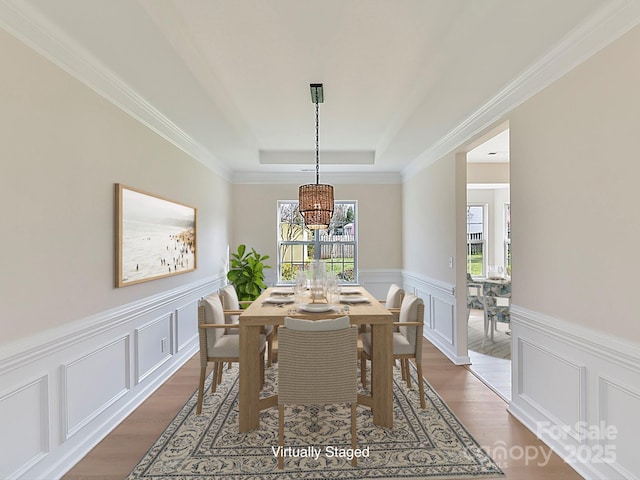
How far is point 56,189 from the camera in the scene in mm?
2094

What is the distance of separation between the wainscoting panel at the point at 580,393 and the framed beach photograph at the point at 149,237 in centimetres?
313

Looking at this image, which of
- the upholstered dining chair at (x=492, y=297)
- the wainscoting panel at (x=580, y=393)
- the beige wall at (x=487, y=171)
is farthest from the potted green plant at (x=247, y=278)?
the beige wall at (x=487, y=171)

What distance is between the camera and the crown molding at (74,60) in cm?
177

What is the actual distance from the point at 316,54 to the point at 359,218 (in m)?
3.87

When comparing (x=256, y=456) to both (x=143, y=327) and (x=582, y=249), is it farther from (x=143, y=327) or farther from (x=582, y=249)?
(x=582, y=249)

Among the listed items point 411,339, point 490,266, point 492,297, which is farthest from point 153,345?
point 490,266

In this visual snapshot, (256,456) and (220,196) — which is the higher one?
(220,196)

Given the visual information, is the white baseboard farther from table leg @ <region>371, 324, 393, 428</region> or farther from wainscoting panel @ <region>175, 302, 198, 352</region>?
table leg @ <region>371, 324, 393, 428</region>

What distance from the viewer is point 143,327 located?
123 inches

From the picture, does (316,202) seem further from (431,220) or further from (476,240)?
(476,240)

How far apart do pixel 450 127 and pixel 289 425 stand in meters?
3.30

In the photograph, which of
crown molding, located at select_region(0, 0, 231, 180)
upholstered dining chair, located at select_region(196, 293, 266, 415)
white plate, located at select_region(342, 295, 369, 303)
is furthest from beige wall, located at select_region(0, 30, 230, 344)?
white plate, located at select_region(342, 295, 369, 303)

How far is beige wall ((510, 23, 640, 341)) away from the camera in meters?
1.80

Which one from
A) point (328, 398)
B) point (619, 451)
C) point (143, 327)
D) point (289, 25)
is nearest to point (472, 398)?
point (619, 451)
